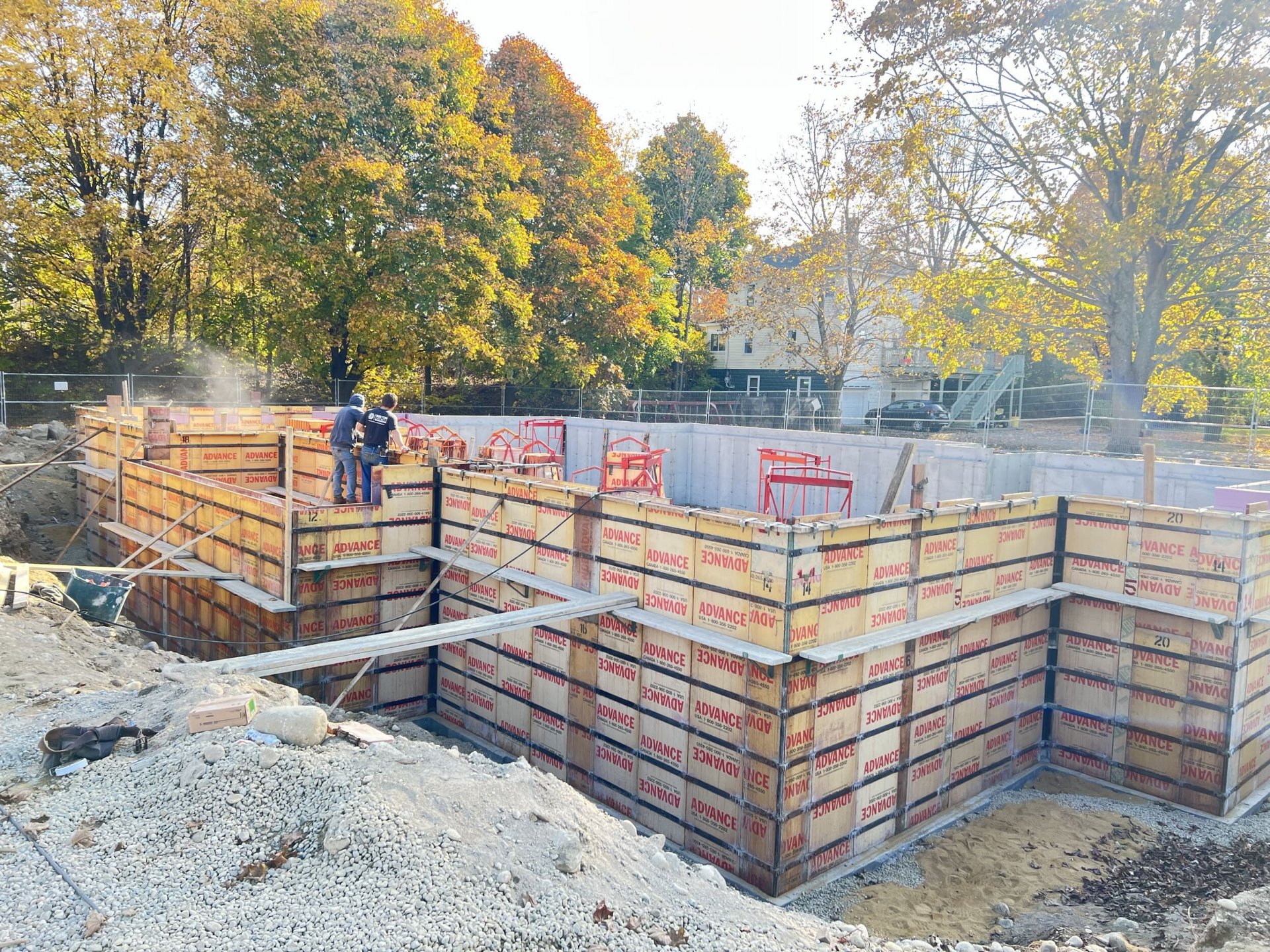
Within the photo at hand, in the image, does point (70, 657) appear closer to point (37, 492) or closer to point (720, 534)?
point (720, 534)

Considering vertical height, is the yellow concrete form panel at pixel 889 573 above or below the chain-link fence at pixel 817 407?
below

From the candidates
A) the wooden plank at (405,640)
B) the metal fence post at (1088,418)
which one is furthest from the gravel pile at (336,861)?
the metal fence post at (1088,418)

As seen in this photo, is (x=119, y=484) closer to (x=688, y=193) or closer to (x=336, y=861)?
(x=336, y=861)

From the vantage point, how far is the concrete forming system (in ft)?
26.7

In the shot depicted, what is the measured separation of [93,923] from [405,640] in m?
3.91

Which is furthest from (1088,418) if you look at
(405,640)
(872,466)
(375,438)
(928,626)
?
(405,640)

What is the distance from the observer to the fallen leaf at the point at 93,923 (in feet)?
14.5

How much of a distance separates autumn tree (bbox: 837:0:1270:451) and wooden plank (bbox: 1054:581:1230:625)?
10.8 m

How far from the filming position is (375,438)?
12.6m

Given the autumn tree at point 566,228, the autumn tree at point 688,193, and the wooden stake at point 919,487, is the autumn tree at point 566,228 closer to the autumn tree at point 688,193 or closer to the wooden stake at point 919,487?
the autumn tree at point 688,193

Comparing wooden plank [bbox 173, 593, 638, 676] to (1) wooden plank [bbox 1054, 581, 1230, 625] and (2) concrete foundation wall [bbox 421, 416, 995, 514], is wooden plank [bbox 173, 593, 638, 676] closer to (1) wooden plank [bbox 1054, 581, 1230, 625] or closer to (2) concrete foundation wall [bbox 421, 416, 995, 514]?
(1) wooden plank [bbox 1054, 581, 1230, 625]

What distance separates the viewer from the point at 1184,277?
2095 cm

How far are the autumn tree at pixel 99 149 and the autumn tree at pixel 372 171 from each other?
2.16 meters

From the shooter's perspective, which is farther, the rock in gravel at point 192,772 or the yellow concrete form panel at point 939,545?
the yellow concrete form panel at point 939,545
